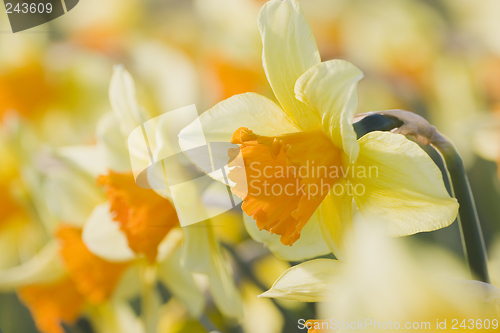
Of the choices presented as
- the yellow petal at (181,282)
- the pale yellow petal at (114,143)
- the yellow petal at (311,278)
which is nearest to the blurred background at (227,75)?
the yellow petal at (181,282)

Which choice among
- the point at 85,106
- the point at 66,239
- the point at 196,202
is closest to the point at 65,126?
the point at 85,106

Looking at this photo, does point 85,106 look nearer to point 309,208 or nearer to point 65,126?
point 65,126

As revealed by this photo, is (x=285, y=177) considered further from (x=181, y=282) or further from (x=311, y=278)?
(x=181, y=282)

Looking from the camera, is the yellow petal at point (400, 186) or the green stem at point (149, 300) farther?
the green stem at point (149, 300)

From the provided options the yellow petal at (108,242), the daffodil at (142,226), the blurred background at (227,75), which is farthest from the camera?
the blurred background at (227,75)

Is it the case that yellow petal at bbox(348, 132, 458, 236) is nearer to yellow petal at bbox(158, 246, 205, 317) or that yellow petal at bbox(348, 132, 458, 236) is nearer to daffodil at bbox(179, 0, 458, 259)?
daffodil at bbox(179, 0, 458, 259)

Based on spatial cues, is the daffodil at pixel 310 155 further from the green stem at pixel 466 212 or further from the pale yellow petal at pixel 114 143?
the pale yellow petal at pixel 114 143
